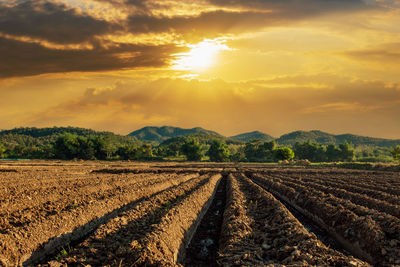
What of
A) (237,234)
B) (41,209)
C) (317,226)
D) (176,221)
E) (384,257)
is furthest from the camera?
(317,226)

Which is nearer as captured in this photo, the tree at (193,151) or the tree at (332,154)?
the tree at (193,151)

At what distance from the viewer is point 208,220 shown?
14773 millimetres

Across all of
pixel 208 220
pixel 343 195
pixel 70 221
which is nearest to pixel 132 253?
pixel 70 221

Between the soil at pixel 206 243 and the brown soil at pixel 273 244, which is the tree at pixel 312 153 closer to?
the soil at pixel 206 243

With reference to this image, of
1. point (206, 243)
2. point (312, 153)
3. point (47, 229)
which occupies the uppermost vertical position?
point (312, 153)

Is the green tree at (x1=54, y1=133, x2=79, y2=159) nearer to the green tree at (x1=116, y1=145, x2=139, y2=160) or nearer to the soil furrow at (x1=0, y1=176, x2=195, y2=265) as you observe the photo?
the green tree at (x1=116, y1=145, x2=139, y2=160)

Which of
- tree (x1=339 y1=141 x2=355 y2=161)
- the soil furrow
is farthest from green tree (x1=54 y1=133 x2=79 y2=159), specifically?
tree (x1=339 y1=141 x2=355 y2=161)

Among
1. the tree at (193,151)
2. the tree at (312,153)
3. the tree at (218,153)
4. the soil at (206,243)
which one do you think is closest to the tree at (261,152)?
the tree at (312,153)

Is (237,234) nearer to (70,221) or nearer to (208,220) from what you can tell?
(208,220)

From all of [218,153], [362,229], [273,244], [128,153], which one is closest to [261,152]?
[218,153]

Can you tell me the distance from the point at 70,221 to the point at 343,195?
1706 centimetres

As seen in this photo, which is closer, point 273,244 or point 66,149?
point 273,244

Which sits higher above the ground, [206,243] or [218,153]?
[218,153]

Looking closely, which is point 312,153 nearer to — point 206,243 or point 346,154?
point 346,154
